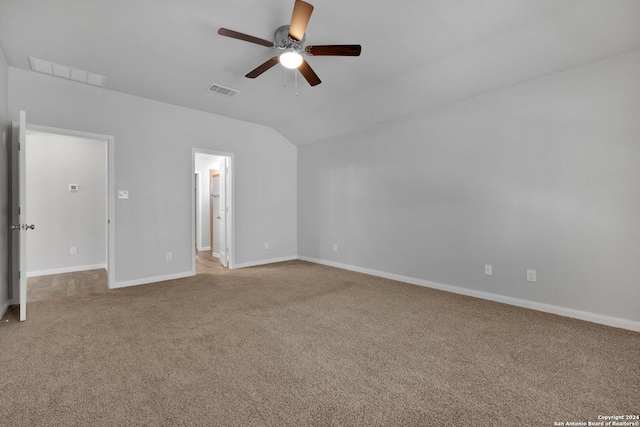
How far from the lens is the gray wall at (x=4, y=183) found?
10.1ft

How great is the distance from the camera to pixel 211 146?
16.6 feet

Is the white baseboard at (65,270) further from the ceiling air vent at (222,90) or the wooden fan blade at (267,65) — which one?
the wooden fan blade at (267,65)

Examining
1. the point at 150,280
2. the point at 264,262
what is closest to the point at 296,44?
the point at 150,280

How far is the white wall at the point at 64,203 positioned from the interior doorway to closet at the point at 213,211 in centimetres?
181

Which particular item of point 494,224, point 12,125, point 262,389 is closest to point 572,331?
point 494,224

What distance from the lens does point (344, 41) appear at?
287 centimetres

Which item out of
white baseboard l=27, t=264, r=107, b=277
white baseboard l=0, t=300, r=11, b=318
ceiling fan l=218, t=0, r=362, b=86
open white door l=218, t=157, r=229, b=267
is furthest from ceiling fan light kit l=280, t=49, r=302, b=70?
white baseboard l=27, t=264, r=107, b=277

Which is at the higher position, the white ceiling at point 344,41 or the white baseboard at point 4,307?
the white ceiling at point 344,41

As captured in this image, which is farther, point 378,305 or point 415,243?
point 415,243

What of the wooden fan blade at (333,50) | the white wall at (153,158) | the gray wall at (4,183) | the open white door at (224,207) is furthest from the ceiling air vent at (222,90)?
the gray wall at (4,183)

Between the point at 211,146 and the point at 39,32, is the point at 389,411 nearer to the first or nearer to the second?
the point at 39,32

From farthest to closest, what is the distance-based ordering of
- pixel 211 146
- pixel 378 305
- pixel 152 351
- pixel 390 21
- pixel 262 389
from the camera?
1. pixel 211 146
2. pixel 378 305
3. pixel 390 21
4. pixel 152 351
5. pixel 262 389

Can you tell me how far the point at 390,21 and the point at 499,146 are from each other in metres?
2.02

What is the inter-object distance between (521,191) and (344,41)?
261 centimetres
